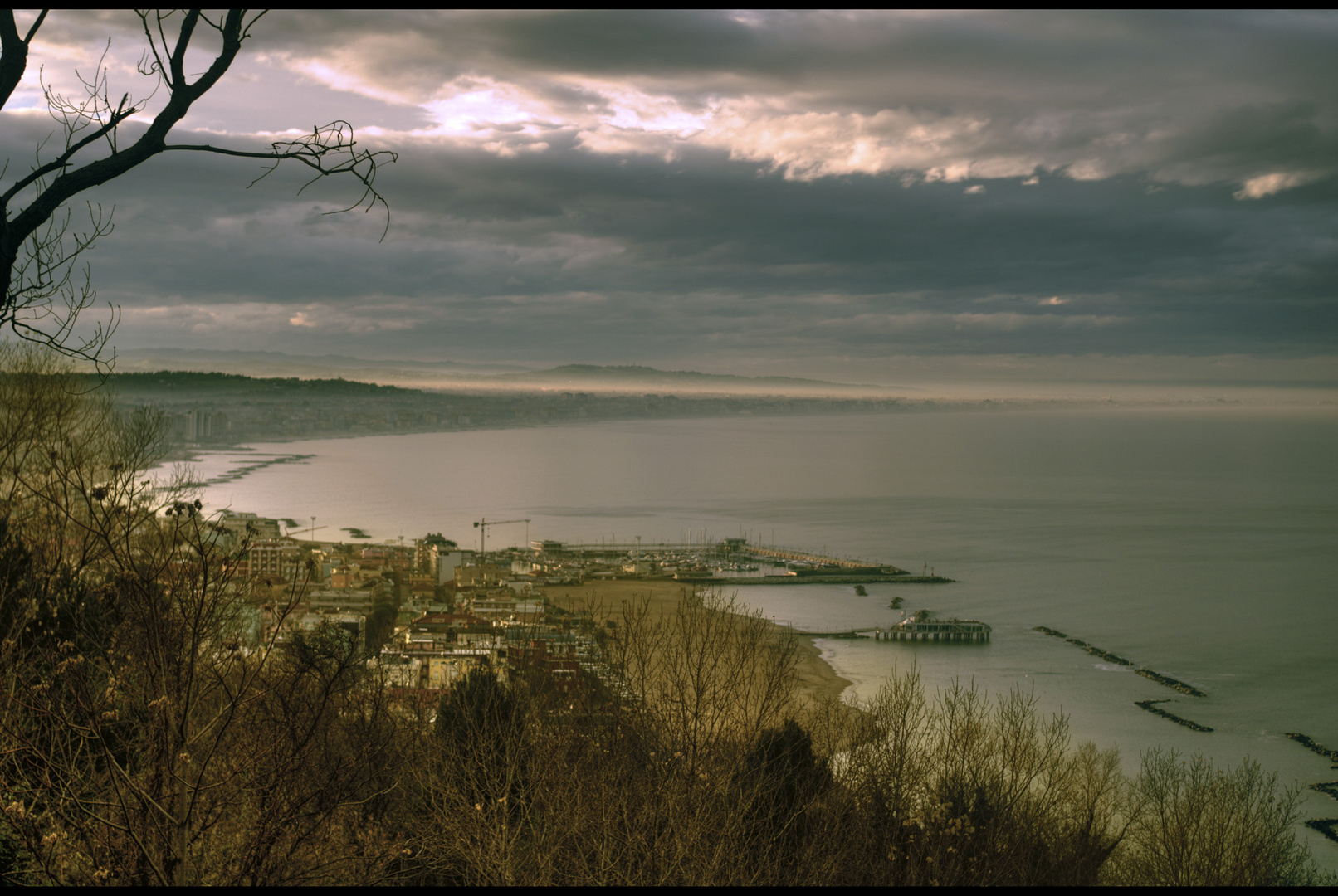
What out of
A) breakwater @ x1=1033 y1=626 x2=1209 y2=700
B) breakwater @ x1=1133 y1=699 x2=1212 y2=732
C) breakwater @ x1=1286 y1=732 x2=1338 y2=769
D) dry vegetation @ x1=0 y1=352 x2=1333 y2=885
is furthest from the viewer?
breakwater @ x1=1033 y1=626 x2=1209 y2=700

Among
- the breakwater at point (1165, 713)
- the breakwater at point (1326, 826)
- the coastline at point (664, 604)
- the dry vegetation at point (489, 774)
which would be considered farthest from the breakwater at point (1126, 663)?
the dry vegetation at point (489, 774)

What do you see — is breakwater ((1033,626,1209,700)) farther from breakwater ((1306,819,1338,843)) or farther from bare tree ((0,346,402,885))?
bare tree ((0,346,402,885))

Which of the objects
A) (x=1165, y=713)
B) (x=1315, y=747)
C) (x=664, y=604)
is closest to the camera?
(x=1315, y=747)

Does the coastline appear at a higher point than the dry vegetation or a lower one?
lower

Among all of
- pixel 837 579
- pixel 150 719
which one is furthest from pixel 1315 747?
pixel 150 719

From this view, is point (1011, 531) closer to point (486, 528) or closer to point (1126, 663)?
point (1126, 663)

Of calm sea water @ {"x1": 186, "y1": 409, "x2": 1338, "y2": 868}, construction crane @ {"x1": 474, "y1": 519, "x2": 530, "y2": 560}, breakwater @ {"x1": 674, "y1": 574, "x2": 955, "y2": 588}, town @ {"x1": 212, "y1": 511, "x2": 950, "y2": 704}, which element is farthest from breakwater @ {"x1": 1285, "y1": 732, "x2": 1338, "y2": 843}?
construction crane @ {"x1": 474, "y1": 519, "x2": 530, "y2": 560}

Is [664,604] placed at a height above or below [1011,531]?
Answer: below
